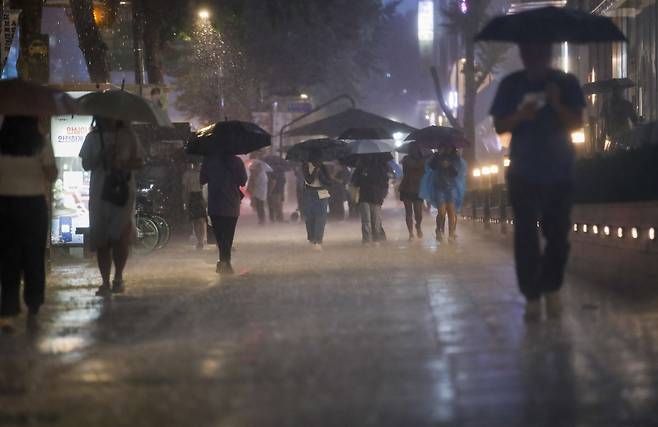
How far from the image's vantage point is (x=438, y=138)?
2370 cm

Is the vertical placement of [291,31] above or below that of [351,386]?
above

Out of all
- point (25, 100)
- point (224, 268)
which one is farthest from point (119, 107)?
point (224, 268)

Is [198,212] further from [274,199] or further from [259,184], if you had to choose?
[274,199]

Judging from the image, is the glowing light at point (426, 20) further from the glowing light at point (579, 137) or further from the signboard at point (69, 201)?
the signboard at point (69, 201)

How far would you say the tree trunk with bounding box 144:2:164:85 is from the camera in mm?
27016

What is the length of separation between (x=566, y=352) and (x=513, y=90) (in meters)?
2.29

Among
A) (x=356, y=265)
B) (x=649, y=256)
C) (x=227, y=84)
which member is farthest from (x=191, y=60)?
(x=649, y=256)

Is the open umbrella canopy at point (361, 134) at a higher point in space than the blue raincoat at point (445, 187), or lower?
higher

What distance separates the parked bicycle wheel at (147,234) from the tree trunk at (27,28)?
328cm

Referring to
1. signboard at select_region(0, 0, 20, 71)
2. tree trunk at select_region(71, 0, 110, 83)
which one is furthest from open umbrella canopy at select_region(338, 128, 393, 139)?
signboard at select_region(0, 0, 20, 71)

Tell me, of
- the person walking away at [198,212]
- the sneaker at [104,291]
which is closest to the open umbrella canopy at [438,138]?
the person walking away at [198,212]

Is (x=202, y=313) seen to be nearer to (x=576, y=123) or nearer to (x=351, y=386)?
(x=576, y=123)

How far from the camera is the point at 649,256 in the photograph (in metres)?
13.4

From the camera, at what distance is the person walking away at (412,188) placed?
987 inches
